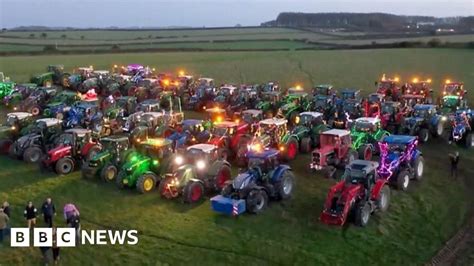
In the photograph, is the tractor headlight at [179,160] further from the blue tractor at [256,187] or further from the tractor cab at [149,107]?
the tractor cab at [149,107]

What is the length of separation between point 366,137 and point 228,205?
316 inches

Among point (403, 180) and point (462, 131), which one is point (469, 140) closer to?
point (462, 131)

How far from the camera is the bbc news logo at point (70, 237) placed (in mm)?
13707

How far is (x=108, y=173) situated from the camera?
18109 mm

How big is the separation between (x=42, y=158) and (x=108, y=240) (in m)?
6.41

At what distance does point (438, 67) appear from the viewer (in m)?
50.7

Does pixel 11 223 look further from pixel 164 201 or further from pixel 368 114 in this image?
pixel 368 114

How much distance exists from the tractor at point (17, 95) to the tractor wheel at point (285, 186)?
19283mm

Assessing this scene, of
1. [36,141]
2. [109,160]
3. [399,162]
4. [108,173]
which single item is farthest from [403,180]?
[36,141]

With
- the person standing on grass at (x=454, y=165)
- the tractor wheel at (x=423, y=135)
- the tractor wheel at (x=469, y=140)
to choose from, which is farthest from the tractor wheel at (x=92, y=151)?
the tractor wheel at (x=469, y=140)

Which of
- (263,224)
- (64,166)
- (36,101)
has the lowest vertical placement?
(263,224)

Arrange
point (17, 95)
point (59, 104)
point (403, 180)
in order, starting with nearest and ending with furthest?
point (403, 180) → point (59, 104) → point (17, 95)

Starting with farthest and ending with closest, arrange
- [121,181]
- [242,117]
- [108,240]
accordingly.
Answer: [242,117] → [121,181] → [108,240]

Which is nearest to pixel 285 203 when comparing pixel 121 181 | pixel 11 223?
pixel 121 181
